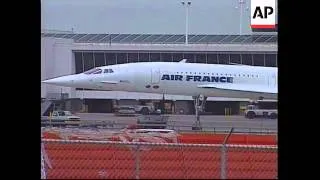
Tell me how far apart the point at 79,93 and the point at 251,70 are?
325 inches

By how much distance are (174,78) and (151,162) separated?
14.8 m

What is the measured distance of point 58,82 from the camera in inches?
813

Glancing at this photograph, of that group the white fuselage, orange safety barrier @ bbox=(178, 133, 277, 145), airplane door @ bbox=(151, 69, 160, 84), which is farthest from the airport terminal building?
orange safety barrier @ bbox=(178, 133, 277, 145)

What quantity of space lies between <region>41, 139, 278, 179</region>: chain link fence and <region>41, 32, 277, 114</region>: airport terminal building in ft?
60.9

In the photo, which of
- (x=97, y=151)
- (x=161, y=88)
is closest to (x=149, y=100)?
(x=161, y=88)

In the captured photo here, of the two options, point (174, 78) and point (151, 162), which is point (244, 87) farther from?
point (151, 162)

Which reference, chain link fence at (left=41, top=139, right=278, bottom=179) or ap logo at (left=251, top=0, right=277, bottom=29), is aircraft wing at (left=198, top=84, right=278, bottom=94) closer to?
chain link fence at (left=41, top=139, right=278, bottom=179)

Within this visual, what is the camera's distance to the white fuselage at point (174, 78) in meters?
18.7

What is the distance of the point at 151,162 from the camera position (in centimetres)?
410

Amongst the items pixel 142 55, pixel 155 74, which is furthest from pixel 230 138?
pixel 142 55

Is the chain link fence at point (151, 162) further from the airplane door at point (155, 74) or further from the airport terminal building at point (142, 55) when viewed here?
the airport terminal building at point (142, 55)

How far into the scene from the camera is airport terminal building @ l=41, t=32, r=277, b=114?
23.7m
